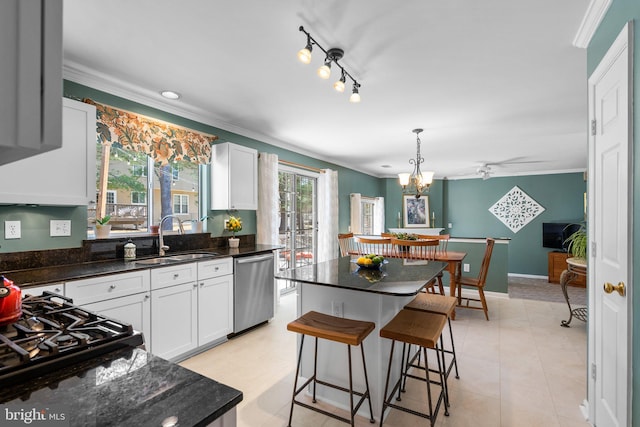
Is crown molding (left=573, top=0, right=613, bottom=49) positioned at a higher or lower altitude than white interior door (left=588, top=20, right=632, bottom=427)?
higher

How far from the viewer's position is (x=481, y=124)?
3.91 m

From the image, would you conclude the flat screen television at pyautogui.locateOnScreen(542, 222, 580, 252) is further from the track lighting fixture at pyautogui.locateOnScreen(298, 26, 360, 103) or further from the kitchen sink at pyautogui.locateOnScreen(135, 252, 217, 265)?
the kitchen sink at pyautogui.locateOnScreen(135, 252, 217, 265)

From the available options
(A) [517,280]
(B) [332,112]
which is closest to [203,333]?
(B) [332,112]

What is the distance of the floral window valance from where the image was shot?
274 cm

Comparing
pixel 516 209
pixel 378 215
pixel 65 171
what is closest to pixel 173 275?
pixel 65 171

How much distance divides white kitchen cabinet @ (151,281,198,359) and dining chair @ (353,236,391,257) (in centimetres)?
244

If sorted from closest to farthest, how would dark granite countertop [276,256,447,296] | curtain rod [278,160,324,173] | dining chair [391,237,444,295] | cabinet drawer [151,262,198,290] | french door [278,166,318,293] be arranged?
dark granite countertop [276,256,447,296]
cabinet drawer [151,262,198,290]
dining chair [391,237,444,295]
curtain rod [278,160,324,173]
french door [278,166,318,293]

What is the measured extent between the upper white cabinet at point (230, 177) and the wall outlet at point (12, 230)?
5.50 ft

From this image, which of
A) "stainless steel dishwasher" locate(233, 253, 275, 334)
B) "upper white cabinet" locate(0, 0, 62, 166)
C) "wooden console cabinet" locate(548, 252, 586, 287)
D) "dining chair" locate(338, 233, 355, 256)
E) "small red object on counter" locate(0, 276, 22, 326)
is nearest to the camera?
"upper white cabinet" locate(0, 0, 62, 166)

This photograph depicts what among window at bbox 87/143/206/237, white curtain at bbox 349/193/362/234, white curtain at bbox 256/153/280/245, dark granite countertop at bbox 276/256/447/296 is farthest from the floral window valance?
white curtain at bbox 349/193/362/234

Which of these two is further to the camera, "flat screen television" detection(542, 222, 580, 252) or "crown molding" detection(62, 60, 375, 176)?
"flat screen television" detection(542, 222, 580, 252)

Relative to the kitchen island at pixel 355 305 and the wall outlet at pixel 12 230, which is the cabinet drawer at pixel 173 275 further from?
the kitchen island at pixel 355 305

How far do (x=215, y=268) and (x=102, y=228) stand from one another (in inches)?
39.5

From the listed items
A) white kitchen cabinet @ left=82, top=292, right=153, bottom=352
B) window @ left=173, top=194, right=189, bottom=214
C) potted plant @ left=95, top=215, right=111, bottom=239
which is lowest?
white kitchen cabinet @ left=82, top=292, right=153, bottom=352
